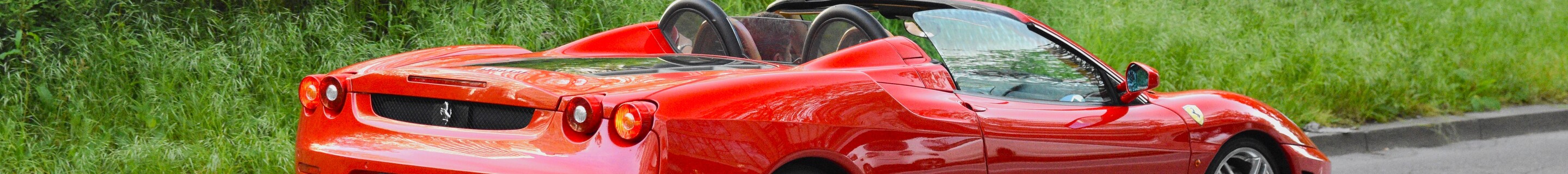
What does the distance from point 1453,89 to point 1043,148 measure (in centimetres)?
695

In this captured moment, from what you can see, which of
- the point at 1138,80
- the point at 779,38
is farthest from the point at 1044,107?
the point at 779,38

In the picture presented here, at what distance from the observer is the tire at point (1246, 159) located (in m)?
4.21

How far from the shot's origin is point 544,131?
276cm

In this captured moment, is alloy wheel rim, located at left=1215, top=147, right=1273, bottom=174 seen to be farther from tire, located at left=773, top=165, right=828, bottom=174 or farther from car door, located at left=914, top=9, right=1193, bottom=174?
tire, located at left=773, top=165, right=828, bottom=174

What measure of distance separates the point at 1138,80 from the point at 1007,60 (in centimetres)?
40

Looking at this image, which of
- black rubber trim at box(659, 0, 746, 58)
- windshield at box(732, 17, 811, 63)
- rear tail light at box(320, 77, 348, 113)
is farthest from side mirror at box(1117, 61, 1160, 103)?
rear tail light at box(320, 77, 348, 113)

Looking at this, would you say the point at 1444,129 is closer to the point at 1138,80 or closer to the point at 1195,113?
the point at 1195,113

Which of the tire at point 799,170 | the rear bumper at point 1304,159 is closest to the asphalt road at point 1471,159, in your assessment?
the rear bumper at point 1304,159

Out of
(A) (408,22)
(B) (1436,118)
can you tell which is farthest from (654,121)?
(B) (1436,118)

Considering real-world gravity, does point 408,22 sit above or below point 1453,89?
above

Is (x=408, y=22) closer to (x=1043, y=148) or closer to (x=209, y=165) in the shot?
(x=209, y=165)

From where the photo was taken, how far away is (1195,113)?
4109mm

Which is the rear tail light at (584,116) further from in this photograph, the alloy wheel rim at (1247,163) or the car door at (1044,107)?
the alloy wheel rim at (1247,163)

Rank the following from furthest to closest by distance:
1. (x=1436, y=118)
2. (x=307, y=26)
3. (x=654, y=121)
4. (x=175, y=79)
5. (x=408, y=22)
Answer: (x=1436, y=118), (x=408, y=22), (x=307, y=26), (x=175, y=79), (x=654, y=121)
